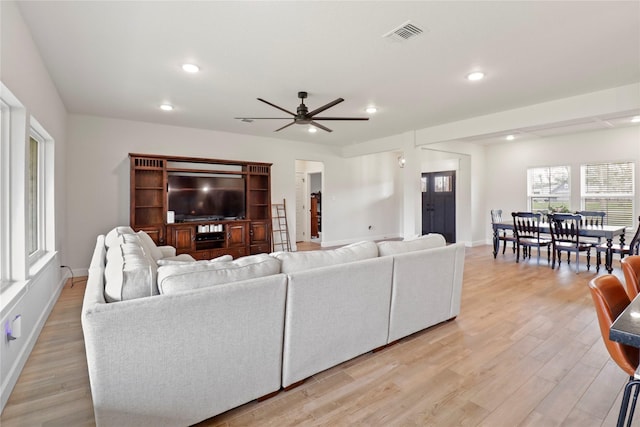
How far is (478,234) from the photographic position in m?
7.98

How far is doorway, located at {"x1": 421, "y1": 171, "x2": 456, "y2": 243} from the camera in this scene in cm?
827

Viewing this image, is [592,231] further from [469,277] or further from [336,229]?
[336,229]

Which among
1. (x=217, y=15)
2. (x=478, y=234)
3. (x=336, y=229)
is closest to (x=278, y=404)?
(x=217, y=15)

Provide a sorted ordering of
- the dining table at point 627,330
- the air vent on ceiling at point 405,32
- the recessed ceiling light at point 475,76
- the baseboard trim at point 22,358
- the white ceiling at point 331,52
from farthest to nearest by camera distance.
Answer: the recessed ceiling light at point 475,76
the air vent on ceiling at point 405,32
the white ceiling at point 331,52
the baseboard trim at point 22,358
the dining table at point 627,330

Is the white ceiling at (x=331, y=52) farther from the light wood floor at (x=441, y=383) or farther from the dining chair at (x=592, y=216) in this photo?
the dining chair at (x=592, y=216)

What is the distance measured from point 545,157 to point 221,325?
7941mm

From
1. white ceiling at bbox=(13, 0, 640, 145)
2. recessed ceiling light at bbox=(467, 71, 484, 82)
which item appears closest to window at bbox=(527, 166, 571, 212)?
white ceiling at bbox=(13, 0, 640, 145)

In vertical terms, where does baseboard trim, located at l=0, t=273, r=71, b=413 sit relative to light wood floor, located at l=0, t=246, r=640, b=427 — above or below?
above

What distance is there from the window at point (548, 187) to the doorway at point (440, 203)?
167 cm

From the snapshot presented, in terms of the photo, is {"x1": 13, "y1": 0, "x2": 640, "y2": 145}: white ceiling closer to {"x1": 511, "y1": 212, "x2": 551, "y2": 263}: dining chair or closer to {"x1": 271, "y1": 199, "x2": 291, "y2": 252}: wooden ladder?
{"x1": 511, "y1": 212, "x2": 551, "y2": 263}: dining chair

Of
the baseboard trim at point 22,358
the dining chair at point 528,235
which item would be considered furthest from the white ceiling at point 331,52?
the baseboard trim at point 22,358

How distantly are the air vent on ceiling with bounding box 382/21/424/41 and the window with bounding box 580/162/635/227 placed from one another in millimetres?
6085

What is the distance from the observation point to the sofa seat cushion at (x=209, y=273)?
1621 millimetres

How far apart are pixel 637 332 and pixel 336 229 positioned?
711 cm
